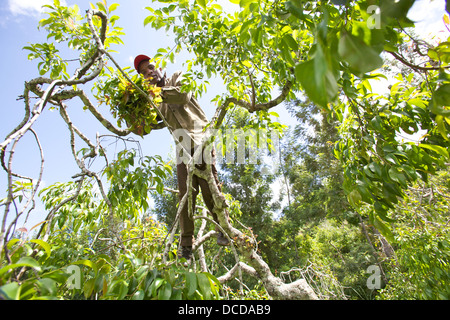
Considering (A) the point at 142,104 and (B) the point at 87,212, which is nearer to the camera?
(A) the point at 142,104

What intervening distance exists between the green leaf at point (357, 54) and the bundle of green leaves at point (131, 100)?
133 cm

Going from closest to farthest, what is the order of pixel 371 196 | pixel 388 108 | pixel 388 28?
pixel 388 28 → pixel 371 196 → pixel 388 108

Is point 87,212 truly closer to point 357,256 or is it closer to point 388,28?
point 388,28

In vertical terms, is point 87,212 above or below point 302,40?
below

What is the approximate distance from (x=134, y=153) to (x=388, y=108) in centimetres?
163

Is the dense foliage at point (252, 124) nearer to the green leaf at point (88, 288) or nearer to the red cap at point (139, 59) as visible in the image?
the green leaf at point (88, 288)

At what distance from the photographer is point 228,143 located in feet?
6.84

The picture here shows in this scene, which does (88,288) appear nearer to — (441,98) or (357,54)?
(357,54)

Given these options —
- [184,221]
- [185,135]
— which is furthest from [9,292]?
[185,135]

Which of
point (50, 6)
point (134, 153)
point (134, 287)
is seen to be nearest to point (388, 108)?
point (134, 287)

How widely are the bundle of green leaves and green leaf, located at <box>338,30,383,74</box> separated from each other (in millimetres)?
1327

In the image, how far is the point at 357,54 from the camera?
376mm

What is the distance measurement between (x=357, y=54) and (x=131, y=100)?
1.43 metres

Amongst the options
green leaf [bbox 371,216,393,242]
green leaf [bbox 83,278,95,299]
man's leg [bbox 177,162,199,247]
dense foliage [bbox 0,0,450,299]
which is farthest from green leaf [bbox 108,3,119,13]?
green leaf [bbox 371,216,393,242]
